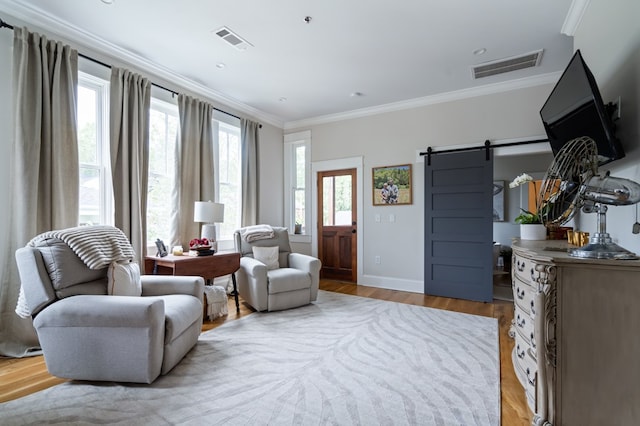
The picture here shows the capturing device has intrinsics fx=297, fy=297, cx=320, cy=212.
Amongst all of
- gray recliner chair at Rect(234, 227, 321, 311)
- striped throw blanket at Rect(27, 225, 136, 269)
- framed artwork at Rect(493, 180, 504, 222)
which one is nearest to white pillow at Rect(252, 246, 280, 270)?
gray recliner chair at Rect(234, 227, 321, 311)

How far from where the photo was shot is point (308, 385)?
1.86m

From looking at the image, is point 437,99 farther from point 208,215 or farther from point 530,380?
point 530,380

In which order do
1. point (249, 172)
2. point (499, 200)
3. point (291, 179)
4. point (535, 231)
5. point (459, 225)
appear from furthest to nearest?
1. point (499, 200)
2. point (291, 179)
3. point (249, 172)
4. point (459, 225)
5. point (535, 231)

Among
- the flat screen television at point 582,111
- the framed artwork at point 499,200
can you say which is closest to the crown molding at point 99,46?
the flat screen television at point 582,111

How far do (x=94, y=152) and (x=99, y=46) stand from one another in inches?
39.6

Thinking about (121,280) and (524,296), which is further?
(121,280)

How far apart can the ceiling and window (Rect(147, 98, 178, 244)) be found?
429mm

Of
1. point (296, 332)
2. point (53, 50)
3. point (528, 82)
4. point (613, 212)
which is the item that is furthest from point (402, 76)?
point (53, 50)

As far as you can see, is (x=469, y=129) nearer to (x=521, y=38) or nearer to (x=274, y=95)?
(x=521, y=38)

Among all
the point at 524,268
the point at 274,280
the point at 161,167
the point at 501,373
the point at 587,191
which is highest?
the point at 161,167

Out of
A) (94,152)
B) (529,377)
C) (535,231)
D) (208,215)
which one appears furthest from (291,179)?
(529,377)

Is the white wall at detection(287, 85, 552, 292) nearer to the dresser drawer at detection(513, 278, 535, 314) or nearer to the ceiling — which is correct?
the ceiling

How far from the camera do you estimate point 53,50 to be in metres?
2.49

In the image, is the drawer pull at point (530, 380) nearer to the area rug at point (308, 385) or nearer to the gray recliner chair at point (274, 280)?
the area rug at point (308, 385)
